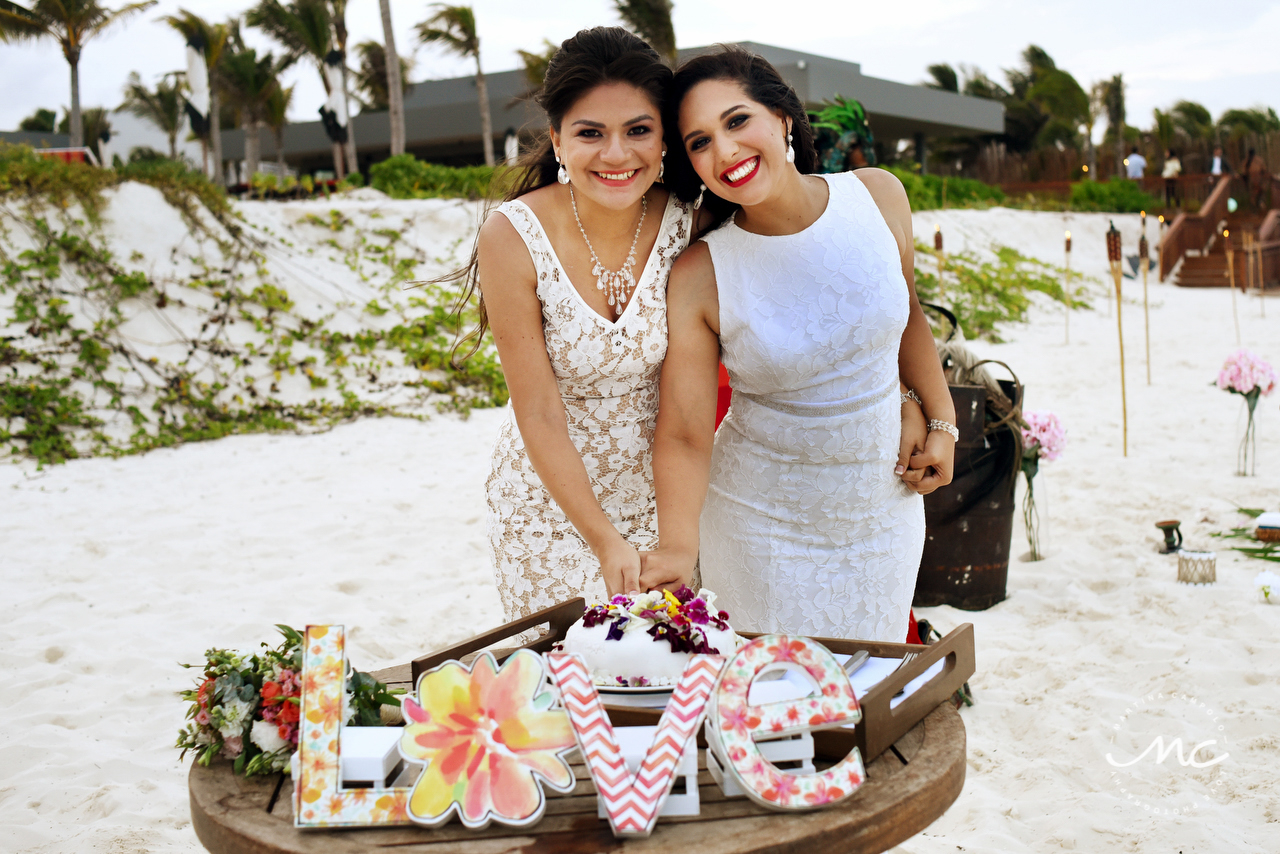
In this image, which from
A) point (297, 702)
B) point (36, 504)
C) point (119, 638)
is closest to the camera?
point (297, 702)

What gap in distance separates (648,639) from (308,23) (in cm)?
2192

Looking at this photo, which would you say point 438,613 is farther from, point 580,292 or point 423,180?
point 423,180

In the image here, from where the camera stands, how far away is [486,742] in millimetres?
1204

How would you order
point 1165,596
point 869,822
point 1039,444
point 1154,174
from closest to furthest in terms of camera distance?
point 869,822 → point 1165,596 → point 1039,444 → point 1154,174

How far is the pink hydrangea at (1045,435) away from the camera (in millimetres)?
4172

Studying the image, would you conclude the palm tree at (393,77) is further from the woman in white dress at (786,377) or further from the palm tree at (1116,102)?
the palm tree at (1116,102)

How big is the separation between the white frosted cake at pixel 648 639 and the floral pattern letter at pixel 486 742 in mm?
170

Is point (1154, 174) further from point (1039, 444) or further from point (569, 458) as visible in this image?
point (569, 458)

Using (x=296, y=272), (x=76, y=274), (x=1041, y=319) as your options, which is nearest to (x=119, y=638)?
(x=76, y=274)

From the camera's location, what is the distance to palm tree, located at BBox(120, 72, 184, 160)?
98.0ft

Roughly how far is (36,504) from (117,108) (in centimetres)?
3116

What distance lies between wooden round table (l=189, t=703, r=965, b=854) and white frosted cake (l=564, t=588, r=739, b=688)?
17cm

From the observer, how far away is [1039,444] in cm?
417

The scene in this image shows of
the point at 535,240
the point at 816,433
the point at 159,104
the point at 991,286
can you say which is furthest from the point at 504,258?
the point at 159,104
